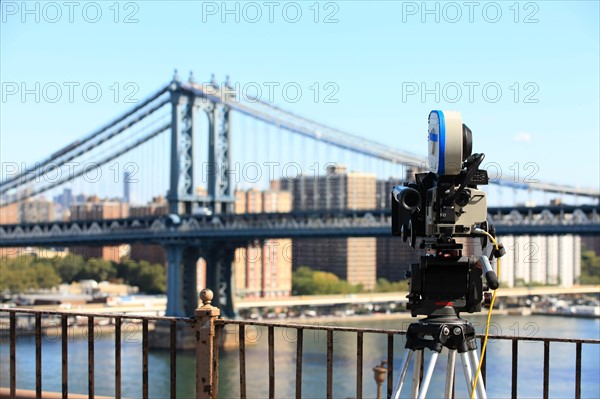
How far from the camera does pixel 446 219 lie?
401 centimetres

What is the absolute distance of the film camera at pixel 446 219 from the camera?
4.03 m

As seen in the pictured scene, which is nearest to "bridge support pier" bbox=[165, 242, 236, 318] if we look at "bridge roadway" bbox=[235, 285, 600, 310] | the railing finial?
"bridge roadway" bbox=[235, 285, 600, 310]

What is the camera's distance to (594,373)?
31078 mm

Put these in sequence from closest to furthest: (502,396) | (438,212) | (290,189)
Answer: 1. (438,212)
2. (502,396)
3. (290,189)

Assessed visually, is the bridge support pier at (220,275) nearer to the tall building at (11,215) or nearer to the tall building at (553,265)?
the tall building at (11,215)

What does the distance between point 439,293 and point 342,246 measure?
75.1 metres

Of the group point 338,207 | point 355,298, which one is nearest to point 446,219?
point 338,207

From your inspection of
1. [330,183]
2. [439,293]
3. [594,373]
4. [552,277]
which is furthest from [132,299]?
[439,293]

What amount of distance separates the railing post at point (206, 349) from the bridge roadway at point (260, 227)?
1113 inches

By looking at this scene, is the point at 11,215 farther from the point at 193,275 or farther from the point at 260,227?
the point at 260,227

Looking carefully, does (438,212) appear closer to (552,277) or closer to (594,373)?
(594,373)

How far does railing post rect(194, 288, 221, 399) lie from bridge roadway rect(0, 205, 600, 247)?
28.3m

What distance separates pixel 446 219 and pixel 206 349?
77.3 inches

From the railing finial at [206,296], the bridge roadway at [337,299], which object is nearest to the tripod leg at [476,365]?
the railing finial at [206,296]
